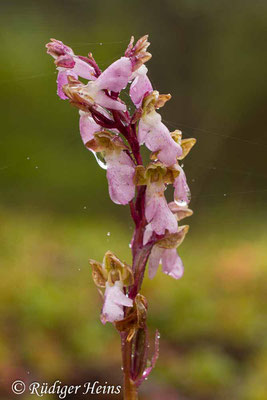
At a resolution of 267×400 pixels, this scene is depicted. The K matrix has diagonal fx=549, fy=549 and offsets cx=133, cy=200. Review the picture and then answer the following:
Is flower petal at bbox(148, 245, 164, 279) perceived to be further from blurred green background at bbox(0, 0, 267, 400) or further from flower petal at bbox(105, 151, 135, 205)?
blurred green background at bbox(0, 0, 267, 400)

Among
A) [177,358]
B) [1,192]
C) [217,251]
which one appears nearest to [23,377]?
[177,358]

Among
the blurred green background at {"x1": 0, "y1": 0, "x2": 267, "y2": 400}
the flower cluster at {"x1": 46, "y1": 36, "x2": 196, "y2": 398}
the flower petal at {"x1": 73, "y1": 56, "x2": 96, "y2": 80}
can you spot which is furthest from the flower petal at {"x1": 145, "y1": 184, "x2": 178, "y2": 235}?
the blurred green background at {"x1": 0, "y1": 0, "x2": 267, "y2": 400}

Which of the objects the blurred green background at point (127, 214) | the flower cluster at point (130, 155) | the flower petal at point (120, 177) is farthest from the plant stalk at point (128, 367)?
the blurred green background at point (127, 214)

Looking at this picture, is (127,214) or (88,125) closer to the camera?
(88,125)

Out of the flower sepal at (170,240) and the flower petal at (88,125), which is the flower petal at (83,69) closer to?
the flower petal at (88,125)

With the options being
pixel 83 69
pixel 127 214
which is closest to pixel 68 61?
pixel 83 69

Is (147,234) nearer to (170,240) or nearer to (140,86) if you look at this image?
(170,240)

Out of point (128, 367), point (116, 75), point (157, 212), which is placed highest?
point (116, 75)
